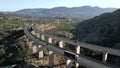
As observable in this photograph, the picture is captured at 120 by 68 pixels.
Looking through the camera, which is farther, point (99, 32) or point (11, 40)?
point (99, 32)

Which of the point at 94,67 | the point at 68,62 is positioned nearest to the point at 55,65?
the point at 68,62

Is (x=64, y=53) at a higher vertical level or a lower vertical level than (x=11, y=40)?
higher

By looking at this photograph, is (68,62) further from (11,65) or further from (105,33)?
(105,33)

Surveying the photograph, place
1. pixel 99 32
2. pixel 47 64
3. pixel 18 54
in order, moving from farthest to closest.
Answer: pixel 99 32, pixel 18 54, pixel 47 64

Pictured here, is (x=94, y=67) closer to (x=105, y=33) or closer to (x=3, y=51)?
→ (x=3, y=51)

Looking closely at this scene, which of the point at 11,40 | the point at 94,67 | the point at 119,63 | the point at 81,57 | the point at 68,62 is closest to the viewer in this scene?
the point at 94,67

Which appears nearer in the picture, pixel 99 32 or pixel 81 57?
Answer: pixel 81 57

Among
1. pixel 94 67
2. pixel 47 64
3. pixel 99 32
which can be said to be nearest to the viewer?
pixel 94 67

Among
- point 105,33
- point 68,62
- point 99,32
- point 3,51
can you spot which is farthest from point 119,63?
point 99,32

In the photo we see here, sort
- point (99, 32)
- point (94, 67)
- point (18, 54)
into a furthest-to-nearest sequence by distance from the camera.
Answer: point (99, 32) < point (18, 54) < point (94, 67)
